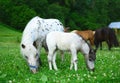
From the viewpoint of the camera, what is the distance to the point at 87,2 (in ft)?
317

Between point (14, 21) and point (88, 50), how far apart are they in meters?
65.7

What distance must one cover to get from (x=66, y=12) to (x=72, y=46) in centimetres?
7493

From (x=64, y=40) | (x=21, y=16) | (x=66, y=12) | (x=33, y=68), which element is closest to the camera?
(x=33, y=68)

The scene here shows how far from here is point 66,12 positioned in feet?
295

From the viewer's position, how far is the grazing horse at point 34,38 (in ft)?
51.0

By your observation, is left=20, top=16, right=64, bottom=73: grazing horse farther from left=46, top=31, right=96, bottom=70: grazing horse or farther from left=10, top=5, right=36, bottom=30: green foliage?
left=10, top=5, right=36, bottom=30: green foliage

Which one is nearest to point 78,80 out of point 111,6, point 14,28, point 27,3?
point 14,28

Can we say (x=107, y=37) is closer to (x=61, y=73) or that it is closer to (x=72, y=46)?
(x=72, y=46)

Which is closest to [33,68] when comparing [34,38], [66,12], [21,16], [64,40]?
[64,40]

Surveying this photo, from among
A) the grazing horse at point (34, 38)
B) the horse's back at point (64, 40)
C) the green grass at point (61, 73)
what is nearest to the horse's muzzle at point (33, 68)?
the grazing horse at point (34, 38)

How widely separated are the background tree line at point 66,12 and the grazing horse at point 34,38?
58922 mm

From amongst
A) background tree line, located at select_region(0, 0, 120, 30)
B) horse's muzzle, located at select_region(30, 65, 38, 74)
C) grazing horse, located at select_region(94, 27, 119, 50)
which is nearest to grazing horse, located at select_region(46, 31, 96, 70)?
horse's muzzle, located at select_region(30, 65, 38, 74)

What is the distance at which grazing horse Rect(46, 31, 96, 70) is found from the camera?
1513 cm

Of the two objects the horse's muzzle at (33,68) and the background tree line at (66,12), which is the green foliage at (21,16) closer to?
the background tree line at (66,12)
